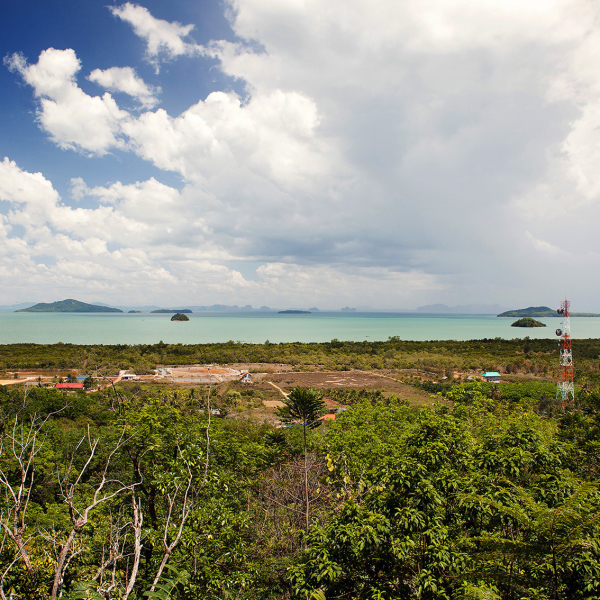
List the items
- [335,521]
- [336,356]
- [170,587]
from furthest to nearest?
1. [336,356]
2. [335,521]
3. [170,587]

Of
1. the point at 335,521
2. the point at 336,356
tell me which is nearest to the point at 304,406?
the point at 335,521

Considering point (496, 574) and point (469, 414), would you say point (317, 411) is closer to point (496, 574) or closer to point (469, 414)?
point (469, 414)

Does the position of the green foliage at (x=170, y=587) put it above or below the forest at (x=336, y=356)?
above

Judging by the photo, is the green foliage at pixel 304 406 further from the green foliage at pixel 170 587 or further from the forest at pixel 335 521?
the green foliage at pixel 170 587

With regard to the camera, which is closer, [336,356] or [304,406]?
[304,406]

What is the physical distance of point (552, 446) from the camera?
7930 millimetres

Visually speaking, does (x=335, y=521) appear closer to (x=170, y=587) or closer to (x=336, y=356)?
(x=170, y=587)

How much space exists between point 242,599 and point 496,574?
18.4ft

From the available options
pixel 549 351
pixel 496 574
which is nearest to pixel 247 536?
pixel 496 574

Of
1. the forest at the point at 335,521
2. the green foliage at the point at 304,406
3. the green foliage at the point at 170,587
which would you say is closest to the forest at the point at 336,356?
the green foliage at the point at 304,406

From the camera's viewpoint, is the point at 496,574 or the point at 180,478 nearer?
the point at 496,574

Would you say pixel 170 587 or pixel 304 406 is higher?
pixel 170 587

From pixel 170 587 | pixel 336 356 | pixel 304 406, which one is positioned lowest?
pixel 336 356

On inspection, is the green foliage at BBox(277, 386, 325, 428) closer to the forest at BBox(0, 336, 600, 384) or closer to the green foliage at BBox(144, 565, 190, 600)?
the green foliage at BBox(144, 565, 190, 600)
